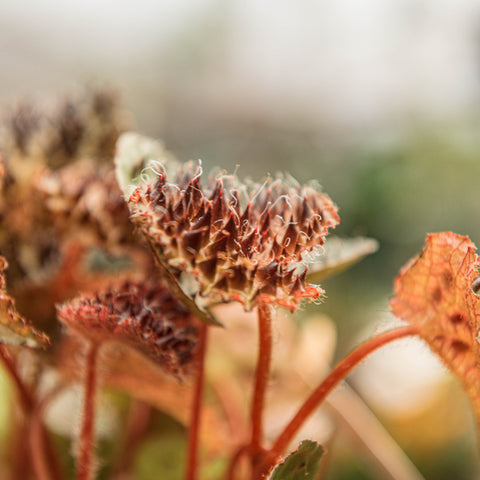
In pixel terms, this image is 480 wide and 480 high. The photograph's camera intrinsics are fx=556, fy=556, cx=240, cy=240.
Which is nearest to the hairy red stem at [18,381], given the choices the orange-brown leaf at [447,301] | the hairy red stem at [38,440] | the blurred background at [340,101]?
the hairy red stem at [38,440]

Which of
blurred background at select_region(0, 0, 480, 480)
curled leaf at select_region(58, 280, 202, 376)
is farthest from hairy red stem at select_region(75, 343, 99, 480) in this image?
blurred background at select_region(0, 0, 480, 480)

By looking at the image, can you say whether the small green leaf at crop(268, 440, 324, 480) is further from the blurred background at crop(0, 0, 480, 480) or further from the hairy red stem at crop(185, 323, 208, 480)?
the blurred background at crop(0, 0, 480, 480)

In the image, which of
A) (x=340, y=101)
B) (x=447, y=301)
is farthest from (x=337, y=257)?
(x=340, y=101)

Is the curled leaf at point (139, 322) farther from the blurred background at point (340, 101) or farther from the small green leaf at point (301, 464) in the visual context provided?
the blurred background at point (340, 101)

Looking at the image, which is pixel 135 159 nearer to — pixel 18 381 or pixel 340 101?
pixel 18 381

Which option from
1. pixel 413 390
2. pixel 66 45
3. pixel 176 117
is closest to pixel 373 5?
pixel 176 117

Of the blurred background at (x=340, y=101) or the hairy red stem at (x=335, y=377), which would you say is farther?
the blurred background at (x=340, y=101)

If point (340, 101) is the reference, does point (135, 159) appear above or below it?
below
